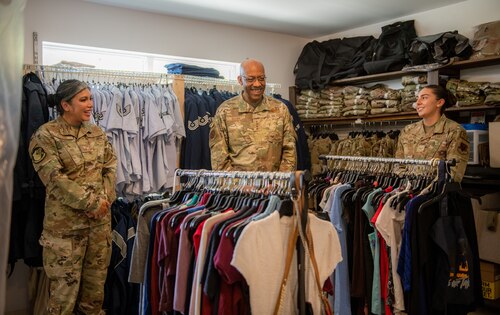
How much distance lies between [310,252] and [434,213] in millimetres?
1105

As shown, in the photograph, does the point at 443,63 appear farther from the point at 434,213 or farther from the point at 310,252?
the point at 310,252

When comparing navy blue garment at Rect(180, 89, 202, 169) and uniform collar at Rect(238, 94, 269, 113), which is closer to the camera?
uniform collar at Rect(238, 94, 269, 113)

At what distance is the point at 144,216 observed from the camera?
223cm

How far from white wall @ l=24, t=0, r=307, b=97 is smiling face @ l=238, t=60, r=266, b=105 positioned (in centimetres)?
205

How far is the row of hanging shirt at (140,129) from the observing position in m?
3.46

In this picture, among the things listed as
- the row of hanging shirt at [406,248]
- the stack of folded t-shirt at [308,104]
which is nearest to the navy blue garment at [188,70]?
the stack of folded t-shirt at [308,104]

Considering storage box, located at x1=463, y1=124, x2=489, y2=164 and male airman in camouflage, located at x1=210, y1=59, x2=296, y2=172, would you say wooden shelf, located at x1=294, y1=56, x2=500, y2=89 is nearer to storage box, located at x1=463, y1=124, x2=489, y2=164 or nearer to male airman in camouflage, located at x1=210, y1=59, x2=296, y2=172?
storage box, located at x1=463, y1=124, x2=489, y2=164

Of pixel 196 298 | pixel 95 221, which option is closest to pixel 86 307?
pixel 95 221

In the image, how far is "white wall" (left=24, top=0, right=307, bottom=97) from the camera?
3906 millimetres

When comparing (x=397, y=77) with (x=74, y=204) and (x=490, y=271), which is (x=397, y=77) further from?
(x=74, y=204)

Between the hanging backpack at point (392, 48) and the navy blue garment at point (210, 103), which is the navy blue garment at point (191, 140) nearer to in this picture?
the navy blue garment at point (210, 103)

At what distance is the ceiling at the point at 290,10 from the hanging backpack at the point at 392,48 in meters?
→ 0.17

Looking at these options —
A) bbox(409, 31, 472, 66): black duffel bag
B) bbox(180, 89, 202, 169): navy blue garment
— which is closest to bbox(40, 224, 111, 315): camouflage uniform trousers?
bbox(180, 89, 202, 169): navy blue garment

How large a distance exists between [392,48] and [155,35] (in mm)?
2512
